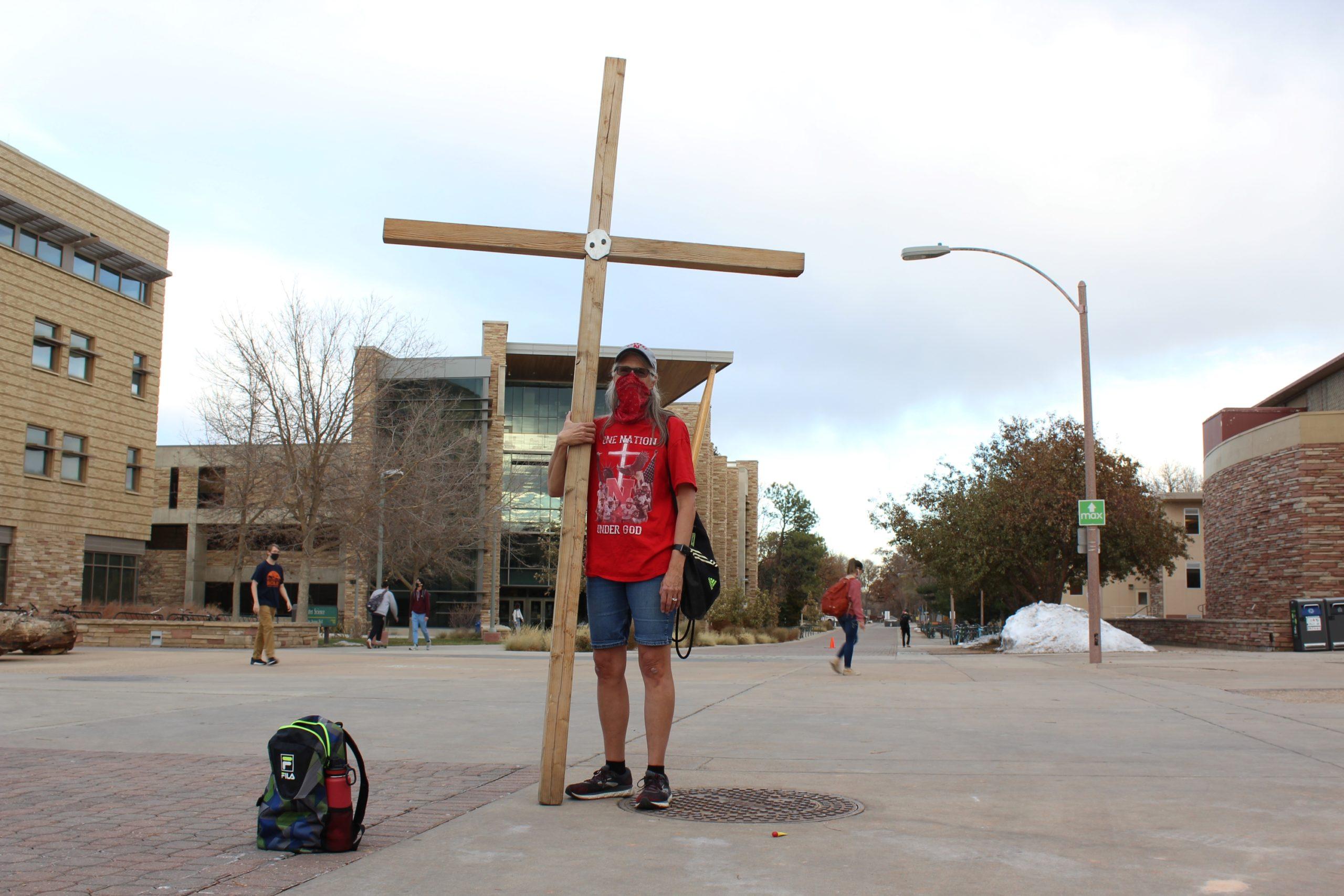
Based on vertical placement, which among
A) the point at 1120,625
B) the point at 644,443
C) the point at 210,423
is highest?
the point at 210,423

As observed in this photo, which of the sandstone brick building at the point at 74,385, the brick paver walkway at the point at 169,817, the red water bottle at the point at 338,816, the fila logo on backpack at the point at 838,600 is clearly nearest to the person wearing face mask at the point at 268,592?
the fila logo on backpack at the point at 838,600

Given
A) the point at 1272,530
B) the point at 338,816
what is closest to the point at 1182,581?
the point at 1272,530

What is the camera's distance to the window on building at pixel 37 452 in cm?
3484

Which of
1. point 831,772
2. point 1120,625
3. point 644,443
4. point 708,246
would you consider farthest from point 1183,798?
point 1120,625

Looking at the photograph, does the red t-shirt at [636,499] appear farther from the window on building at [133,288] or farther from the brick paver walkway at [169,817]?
the window on building at [133,288]

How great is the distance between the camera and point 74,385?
36562 mm

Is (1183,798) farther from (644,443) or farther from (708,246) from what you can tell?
(708,246)

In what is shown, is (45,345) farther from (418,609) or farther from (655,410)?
(655,410)

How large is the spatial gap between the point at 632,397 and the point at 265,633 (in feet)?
40.8

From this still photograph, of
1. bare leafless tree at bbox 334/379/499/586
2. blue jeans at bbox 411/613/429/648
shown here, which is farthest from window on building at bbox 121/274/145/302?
blue jeans at bbox 411/613/429/648

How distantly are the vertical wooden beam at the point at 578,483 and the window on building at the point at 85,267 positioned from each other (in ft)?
123

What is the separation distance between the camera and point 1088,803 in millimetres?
4492

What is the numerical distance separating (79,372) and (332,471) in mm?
12258

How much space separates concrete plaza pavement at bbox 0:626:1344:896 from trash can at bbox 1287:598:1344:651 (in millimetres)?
11921
